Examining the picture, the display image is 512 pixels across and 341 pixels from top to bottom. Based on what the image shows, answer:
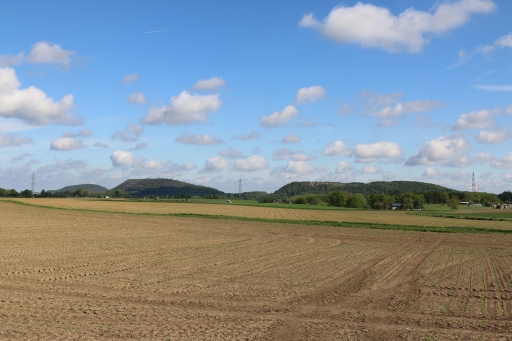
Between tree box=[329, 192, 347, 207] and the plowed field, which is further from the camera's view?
tree box=[329, 192, 347, 207]

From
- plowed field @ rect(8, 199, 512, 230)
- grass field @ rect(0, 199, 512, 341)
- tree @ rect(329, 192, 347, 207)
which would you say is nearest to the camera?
grass field @ rect(0, 199, 512, 341)

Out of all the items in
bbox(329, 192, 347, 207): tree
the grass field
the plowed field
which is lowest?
the grass field

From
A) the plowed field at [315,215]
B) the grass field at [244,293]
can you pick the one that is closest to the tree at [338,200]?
the plowed field at [315,215]

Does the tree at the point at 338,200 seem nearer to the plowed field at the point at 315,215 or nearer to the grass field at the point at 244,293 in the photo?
the plowed field at the point at 315,215

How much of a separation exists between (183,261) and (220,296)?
7.75 m

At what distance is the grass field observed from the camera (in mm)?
10578

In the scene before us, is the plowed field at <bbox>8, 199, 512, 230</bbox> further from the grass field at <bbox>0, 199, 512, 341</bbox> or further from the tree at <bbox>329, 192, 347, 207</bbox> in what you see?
the tree at <bbox>329, 192, 347, 207</bbox>

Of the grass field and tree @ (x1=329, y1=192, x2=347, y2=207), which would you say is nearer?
the grass field

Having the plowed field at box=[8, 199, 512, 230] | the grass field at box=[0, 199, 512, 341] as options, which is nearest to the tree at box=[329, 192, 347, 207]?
the plowed field at box=[8, 199, 512, 230]

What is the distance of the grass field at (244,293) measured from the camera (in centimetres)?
1058

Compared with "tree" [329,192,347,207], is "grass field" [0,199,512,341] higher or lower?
lower

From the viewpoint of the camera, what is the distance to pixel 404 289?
1619 centimetres

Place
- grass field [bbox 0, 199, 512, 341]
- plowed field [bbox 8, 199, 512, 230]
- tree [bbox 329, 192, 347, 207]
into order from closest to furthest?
grass field [bbox 0, 199, 512, 341] → plowed field [bbox 8, 199, 512, 230] → tree [bbox 329, 192, 347, 207]

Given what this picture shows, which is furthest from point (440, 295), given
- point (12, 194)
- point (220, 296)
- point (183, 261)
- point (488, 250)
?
point (12, 194)
